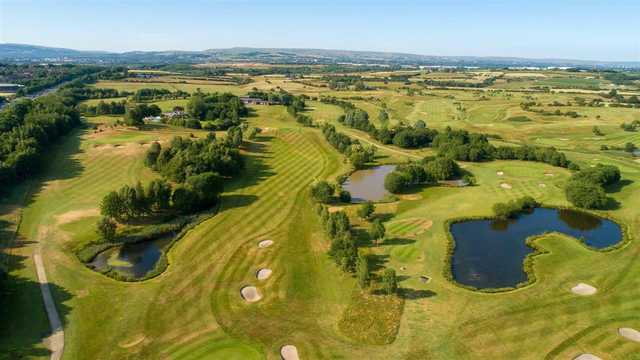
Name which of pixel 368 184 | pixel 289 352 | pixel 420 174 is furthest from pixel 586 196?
pixel 289 352

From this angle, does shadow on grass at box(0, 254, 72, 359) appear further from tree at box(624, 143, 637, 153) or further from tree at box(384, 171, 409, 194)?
tree at box(624, 143, 637, 153)

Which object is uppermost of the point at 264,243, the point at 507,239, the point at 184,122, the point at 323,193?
the point at 184,122

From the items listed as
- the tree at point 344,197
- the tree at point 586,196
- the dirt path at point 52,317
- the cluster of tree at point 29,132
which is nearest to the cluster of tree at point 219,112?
the cluster of tree at point 29,132

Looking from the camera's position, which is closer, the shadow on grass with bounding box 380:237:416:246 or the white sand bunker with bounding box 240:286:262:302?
the white sand bunker with bounding box 240:286:262:302

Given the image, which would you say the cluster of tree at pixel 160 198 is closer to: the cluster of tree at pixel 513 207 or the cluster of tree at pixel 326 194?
the cluster of tree at pixel 326 194

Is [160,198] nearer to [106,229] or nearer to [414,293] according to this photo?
[106,229]

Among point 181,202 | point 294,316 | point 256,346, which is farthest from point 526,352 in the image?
point 181,202

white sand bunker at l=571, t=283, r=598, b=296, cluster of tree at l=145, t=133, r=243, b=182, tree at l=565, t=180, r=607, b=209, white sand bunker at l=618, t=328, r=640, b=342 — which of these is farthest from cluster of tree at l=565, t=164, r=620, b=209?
cluster of tree at l=145, t=133, r=243, b=182
